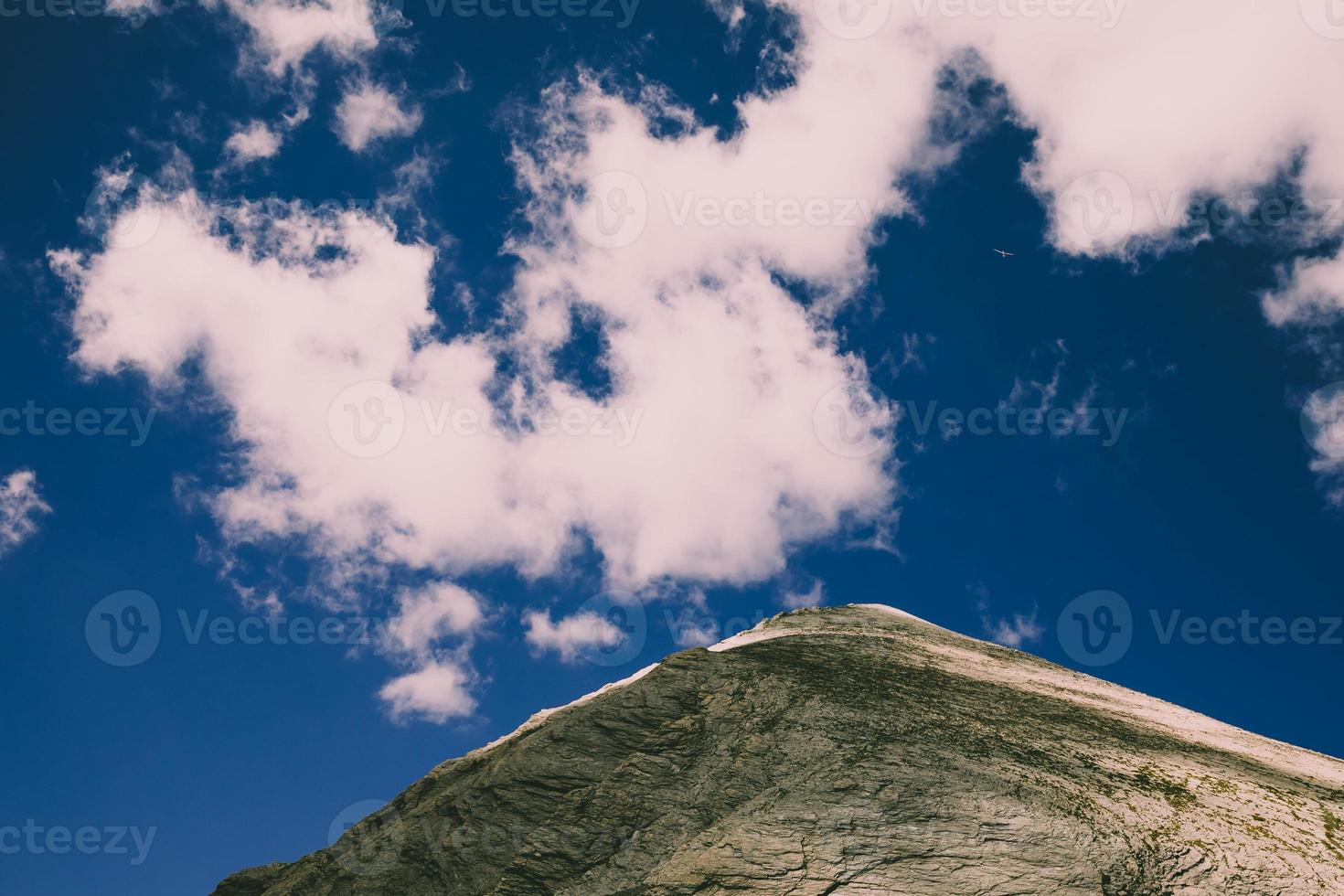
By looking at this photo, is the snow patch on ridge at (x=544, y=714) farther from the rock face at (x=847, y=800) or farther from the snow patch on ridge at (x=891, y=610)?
the snow patch on ridge at (x=891, y=610)

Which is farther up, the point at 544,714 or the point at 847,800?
the point at 544,714

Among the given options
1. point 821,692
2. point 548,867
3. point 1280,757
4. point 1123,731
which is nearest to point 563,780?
point 548,867

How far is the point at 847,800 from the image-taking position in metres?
21.1

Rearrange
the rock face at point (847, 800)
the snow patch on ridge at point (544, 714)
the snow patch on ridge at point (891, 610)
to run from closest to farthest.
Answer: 1. the rock face at point (847, 800)
2. the snow patch on ridge at point (544, 714)
3. the snow patch on ridge at point (891, 610)

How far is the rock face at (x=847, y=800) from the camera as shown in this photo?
18.8 meters

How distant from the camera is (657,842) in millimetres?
22016

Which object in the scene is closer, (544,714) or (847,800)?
(847,800)

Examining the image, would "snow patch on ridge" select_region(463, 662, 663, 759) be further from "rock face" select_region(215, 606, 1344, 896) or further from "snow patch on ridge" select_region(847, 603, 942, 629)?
"snow patch on ridge" select_region(847, 603, 942, 629)

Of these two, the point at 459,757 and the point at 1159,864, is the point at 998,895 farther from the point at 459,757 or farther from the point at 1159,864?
the point at 459,757

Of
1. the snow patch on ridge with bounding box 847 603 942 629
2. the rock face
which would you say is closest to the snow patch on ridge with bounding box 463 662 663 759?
the rock face

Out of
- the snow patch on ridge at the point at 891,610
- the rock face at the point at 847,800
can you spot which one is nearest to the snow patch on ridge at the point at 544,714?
the rock face at the point at 847,800

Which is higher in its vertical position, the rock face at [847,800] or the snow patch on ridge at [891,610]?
the snow patch on ridge at [891,610]

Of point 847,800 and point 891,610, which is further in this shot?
point 891,610

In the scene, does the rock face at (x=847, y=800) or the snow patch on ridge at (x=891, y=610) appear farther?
the snow patch on ridge at (x=891, y=610)
